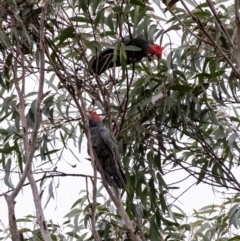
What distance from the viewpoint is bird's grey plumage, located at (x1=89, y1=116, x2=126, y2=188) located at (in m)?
2.60

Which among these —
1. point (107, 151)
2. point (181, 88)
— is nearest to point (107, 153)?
point (107, 151)

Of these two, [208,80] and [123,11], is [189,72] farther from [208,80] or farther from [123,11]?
[123,11]

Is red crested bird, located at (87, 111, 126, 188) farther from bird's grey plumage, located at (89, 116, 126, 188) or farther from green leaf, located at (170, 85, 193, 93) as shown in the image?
green leaf, located at (170, 85, 193, 93)

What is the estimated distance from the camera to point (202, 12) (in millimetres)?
2463

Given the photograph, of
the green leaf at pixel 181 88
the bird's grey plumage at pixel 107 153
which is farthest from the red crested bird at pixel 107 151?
the green leaf at pixel 181 88

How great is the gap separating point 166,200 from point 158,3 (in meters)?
0.93

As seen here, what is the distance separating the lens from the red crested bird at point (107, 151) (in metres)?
2.60

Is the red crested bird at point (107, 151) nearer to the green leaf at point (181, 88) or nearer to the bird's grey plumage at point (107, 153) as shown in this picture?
the bird's grey plumage at point (107, 153)

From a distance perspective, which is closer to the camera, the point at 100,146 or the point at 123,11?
the point at 123,11

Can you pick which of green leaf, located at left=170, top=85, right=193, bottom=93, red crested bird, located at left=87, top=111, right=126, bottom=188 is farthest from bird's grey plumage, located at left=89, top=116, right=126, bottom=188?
green leaf, located at left=170, top=85, right=193, bottom=93

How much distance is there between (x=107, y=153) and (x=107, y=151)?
0.04 feet

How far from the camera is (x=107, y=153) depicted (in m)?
2.74

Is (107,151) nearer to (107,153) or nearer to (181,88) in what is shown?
(107,153)

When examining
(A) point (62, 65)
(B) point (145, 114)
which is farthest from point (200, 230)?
(A) point (62, 65)
